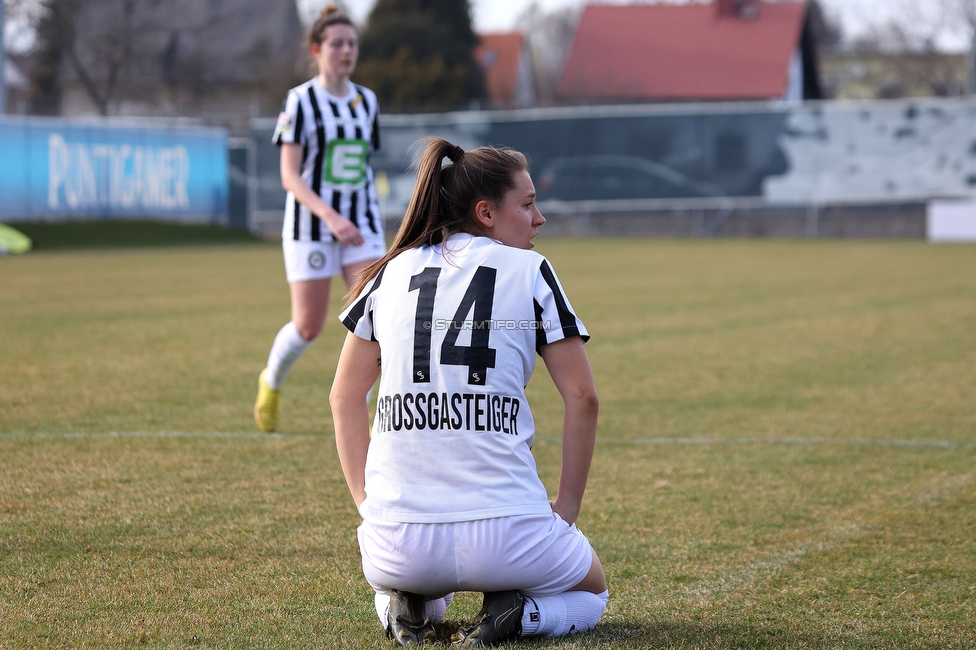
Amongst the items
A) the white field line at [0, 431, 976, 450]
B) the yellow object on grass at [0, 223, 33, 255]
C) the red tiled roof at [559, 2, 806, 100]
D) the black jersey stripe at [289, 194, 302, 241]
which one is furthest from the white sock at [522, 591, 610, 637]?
the red tiled roof at [559, 2, 806, 100]

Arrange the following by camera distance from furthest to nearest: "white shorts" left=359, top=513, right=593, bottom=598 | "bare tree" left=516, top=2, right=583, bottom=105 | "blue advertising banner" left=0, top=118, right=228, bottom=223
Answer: "bare tree" left=516, top=2, right=583, bottom=105, "blue advertising banner" left=0, top=118, right=228, bottom=223, "white shorts" left=359, top=513, right=593, bottom=598

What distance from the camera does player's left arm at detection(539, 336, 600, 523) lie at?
264cm

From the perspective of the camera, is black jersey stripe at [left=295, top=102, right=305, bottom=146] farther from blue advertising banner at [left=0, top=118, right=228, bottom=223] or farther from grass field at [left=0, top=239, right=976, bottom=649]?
blue advertising banner at [left=0, top=118, right=228, bottom=223]

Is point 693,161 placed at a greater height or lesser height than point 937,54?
lesser

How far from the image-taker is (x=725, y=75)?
4769cm

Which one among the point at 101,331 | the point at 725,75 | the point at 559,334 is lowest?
the point at 101,331

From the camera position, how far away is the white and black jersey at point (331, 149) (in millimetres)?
5707

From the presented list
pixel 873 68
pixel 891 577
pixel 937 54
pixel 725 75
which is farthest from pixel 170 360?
pixel 873 68

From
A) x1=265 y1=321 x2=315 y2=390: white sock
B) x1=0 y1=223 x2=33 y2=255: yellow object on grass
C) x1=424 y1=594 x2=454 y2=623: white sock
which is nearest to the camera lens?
x1=424 y1=594 x2=454 y2=623: white sock

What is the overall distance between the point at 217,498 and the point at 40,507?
0.62m

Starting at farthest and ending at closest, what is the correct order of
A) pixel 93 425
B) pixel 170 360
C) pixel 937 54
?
pixel 937 54 < pixel 170 360 < pixel 93 425

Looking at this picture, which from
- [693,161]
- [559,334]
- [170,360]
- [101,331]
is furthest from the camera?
[693,161]

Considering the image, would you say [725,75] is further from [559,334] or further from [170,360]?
[559,334]

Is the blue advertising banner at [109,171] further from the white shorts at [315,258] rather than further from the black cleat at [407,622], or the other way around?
the black cleat at [407,622]
